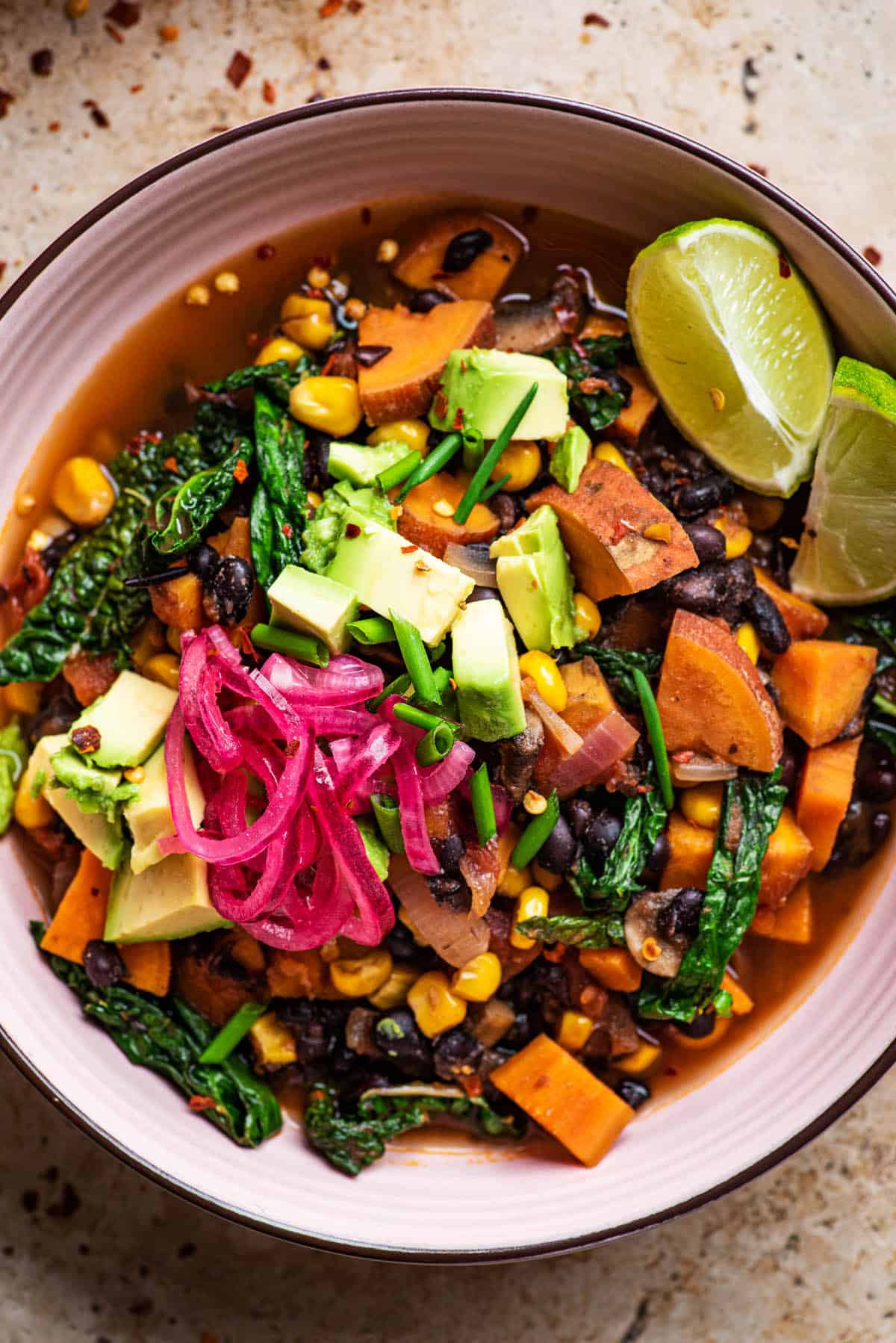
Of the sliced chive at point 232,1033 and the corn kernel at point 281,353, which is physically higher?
the corn kernel at point 281,353

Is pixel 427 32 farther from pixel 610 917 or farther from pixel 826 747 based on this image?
pixel 610 917

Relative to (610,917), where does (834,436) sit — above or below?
above

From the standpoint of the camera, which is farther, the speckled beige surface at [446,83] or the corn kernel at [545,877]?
the speckled beige surface at [446,83]

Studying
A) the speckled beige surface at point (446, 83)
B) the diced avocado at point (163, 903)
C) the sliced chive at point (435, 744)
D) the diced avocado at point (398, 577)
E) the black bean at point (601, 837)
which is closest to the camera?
the sliced chive at point (435, 744)

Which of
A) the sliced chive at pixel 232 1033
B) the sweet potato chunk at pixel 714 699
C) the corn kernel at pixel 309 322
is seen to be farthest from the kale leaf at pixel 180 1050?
the corn kernel at pixel 309 322

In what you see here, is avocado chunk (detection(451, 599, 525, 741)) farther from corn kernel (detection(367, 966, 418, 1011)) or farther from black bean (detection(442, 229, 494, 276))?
black bean (detection(442, 229, 494, 276))

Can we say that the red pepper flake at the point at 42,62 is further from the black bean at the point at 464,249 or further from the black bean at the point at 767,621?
the black bean at the point at 767,621

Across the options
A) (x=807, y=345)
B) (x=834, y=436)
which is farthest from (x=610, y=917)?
(x=807, y=345)

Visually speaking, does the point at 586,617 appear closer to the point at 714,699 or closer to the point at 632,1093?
the point at 714,699
